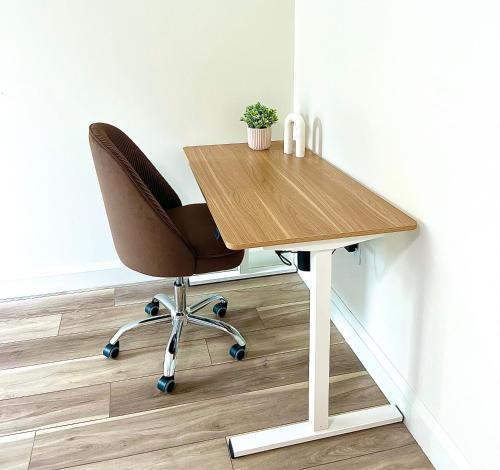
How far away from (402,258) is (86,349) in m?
1.46

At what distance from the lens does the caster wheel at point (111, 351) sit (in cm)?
229

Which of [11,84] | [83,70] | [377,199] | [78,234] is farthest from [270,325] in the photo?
[11,84]

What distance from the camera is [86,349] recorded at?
2377 millimetres

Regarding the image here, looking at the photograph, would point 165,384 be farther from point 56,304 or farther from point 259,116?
point 259,116

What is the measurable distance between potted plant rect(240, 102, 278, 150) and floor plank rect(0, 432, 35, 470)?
5.34 feet

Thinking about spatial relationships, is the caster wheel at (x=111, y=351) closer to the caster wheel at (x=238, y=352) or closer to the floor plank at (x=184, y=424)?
the floor plank at (x=184, y=424)

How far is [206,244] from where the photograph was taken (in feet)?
6.92

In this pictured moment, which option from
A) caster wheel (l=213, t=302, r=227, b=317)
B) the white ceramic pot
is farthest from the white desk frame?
the white ceramic pot

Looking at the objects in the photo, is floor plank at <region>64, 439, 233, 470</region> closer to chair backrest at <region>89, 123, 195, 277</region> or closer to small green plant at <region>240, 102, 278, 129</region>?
chair backrest at <region>89, 123, 195, 277</region>

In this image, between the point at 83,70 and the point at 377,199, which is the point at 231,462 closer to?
the point at 377,199

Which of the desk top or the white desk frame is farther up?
the desk top

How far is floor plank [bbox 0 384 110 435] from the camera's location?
1.95 m

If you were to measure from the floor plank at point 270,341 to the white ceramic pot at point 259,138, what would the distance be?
0.91m

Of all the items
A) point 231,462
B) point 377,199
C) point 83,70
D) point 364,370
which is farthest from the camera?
point 83,70
